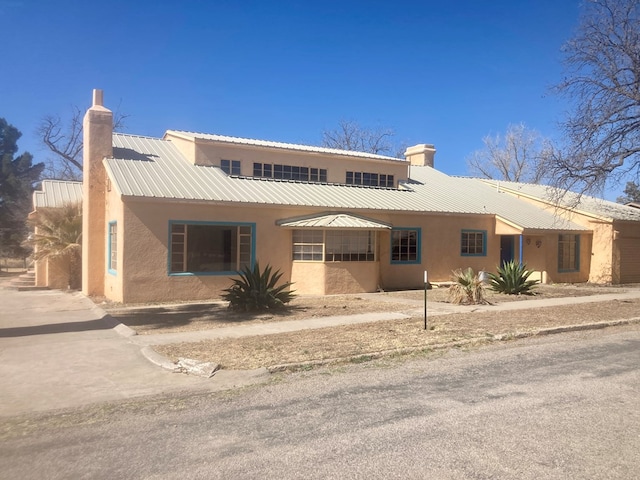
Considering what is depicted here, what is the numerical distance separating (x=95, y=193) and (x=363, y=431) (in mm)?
14850

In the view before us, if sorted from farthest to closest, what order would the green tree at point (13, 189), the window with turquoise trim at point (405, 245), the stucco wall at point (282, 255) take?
the green tree at point (13, 189), the window with turquoise trim at point (405, 245), the stucco wall at point (282, 255)

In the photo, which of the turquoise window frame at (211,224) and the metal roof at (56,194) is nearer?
the turquoise window frame at (211,224)

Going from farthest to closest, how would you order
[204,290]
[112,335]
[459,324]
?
[204,290]
[459,324]
[112,335]

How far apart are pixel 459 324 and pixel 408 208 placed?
8856mm

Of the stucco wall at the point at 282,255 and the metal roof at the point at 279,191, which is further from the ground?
the metal roof at the point at 279,191

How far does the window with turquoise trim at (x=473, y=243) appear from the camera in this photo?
21406 millimetres

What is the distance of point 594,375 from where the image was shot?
7152mm

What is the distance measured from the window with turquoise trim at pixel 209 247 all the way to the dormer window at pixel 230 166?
3611mm

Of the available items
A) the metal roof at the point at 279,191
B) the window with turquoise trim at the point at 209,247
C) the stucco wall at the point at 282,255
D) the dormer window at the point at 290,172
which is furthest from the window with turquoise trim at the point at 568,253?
the window with turquoise trim at the point at 209,247

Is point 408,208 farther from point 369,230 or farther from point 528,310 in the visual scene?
point 528,310

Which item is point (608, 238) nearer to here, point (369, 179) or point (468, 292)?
point (369, 179)

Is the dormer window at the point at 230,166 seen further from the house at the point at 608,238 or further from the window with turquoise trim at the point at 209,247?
the house at the point at 608,238

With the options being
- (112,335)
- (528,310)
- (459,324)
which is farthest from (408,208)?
(112,335)

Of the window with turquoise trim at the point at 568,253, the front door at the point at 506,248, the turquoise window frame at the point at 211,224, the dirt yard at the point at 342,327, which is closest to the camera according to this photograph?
the dirt yard at the point at 342,327
